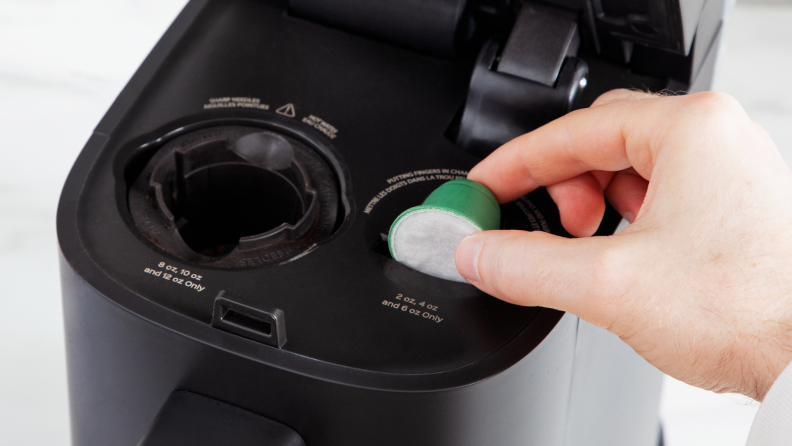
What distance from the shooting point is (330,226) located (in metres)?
0.60

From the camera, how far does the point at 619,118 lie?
21.0 inches

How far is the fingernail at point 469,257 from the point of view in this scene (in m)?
0.51

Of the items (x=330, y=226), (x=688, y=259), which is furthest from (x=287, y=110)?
(x=688, y=259)

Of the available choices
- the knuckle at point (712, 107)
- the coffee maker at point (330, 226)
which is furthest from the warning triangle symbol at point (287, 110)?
the knuckle at point (712, 107)

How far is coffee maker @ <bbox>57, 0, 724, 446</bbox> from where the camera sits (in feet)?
1.67

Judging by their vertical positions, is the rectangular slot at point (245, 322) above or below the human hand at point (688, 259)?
below

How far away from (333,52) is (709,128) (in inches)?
13.0

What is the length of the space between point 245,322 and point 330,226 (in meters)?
0.11

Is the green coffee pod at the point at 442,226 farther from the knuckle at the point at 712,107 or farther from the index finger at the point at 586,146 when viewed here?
the knuckle at the point at 712,107

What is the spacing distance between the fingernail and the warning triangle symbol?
206mm

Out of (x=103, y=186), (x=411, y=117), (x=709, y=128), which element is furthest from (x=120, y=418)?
(x=709, y=128)

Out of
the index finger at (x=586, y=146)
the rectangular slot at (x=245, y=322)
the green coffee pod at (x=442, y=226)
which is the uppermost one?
the index finger at (x=586, y=146)

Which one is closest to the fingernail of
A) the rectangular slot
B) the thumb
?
→ the thumb

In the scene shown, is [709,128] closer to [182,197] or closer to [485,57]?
[485,57]
